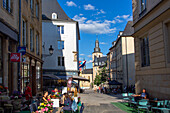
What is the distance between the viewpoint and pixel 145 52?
14766mm

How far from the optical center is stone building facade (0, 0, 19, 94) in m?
10.0

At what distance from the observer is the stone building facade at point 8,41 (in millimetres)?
10037

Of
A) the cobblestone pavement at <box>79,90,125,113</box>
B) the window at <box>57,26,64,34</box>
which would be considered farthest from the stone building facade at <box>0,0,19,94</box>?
the window at <box>57,26,64,34</box>

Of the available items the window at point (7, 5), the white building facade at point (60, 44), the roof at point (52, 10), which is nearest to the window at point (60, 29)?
the white building facade at point (60, 44)

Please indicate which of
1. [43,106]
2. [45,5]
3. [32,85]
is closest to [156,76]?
[43,106]

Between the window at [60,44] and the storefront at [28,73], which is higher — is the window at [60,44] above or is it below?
above

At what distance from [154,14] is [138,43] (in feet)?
11.8

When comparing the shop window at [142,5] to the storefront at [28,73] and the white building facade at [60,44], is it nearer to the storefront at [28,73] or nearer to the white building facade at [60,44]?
the storefront at [28,73]

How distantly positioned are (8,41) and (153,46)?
9371mm

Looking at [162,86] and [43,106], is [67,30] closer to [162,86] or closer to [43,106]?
[162,86]

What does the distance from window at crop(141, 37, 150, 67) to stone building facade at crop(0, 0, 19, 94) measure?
9.47 meters

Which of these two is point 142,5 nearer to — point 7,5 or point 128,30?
point 7,5

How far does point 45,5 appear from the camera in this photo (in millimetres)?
38781

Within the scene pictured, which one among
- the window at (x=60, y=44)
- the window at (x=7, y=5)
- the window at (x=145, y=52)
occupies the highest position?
the window at (x=60, y=44)
